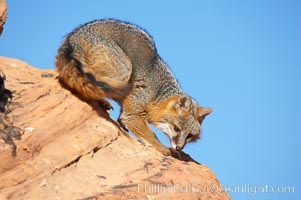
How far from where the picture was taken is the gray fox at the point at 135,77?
9.64 meters

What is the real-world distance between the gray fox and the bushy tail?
0.10ft

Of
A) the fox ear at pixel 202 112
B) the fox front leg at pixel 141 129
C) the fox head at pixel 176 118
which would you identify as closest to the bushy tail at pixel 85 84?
the fox front leg at pixel 141 129

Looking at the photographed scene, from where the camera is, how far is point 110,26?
11117 millimetres

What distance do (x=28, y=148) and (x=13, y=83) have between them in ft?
6.42

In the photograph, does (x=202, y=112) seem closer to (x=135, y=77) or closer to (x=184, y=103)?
(x=184, y=103)

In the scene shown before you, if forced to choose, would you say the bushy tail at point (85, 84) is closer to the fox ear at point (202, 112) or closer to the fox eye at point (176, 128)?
the fox eye at point (176, 128)

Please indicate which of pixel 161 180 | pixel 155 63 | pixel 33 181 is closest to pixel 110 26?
pixel 155 63

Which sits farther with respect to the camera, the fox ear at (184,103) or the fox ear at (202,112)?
the fox ear at (202,112)

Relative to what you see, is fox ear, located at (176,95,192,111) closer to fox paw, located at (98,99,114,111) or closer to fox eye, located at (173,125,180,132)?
fox eye, located at (173,125,180,132)

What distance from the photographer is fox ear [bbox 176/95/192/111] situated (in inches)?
439

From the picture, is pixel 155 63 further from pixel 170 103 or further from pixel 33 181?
pixel 33 181

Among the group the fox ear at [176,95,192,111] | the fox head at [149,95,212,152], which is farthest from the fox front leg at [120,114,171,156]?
the fox ear at [176,95,192,111]

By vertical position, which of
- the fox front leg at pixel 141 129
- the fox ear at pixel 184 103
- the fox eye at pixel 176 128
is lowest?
the fox front leg at pixel 141 129

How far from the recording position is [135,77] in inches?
434
